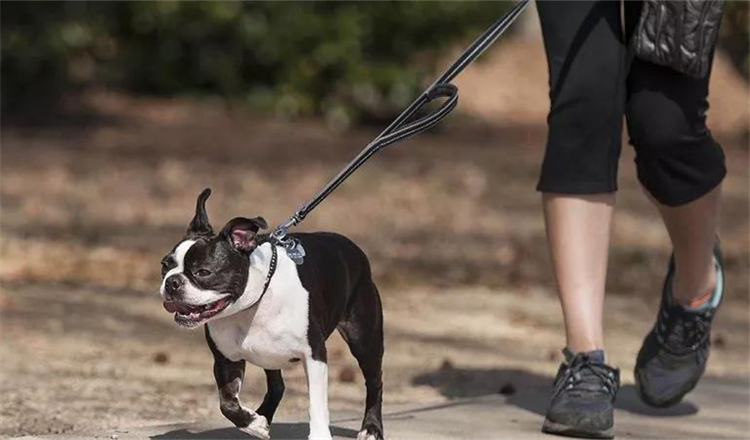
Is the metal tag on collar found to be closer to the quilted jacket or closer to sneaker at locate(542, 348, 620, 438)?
sneaker at locate(542, 348, 620, 438)

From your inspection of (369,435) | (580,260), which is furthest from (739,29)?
(369,435)

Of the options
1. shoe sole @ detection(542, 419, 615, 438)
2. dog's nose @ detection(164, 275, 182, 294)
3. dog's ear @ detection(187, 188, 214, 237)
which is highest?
A: dog's ear @ detection(187, 188, 214, 237)

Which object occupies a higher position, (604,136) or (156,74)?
(156,74)

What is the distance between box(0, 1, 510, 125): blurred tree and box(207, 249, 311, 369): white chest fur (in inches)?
390

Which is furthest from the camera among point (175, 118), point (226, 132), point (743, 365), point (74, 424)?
point (175, 118)

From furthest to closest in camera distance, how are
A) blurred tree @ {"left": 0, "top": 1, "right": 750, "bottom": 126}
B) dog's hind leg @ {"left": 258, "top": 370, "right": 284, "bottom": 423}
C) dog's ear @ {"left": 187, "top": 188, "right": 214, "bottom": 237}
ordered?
1. blurred tree @ {"left": 0, "top": 1, "right": 750, "bottom": 126}
2. dog's hind leg @ {"left": 258, "top": 370, "right": 284, "bottom": 423}
3. dog's ear @ {"left": 187, "top": 188, "right": 214, "bottom": 237}

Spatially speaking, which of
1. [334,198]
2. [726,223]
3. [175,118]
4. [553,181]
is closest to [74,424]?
[553,181]

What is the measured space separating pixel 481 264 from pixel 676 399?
3.46 meters

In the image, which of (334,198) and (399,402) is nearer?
(399,402)

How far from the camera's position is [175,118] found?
14.5 metres

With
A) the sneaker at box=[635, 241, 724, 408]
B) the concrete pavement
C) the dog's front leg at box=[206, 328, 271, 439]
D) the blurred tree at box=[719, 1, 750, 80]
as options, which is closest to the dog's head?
the dog's front leg at box=[206, 328, 271, 439]

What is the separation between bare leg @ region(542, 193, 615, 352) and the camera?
471cm

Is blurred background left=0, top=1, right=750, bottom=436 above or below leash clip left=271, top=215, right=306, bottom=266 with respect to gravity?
above

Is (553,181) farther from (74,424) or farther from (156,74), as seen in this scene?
(156,74)
